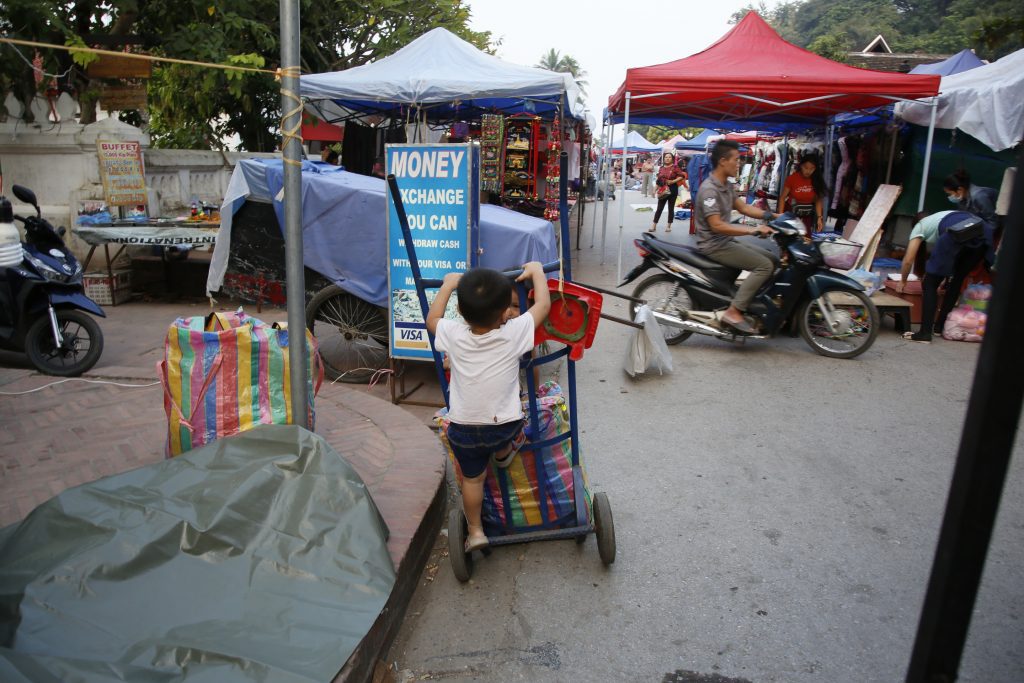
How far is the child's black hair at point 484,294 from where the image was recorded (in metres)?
2.75

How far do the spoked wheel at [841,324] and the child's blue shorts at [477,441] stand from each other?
4.76 meters

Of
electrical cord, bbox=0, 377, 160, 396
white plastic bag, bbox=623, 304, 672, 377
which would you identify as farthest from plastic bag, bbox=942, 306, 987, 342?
electrical cord, bbox=0, 377, 160, 396

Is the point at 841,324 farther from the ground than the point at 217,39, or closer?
closer

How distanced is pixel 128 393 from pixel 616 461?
339 centimetres

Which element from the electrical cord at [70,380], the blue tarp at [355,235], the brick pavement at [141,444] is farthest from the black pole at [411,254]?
the electrical cord at [70,380]

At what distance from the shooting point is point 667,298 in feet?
24.1

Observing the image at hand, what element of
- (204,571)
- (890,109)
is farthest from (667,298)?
(890,109)

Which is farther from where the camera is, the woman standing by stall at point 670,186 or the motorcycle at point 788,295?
the woman standing by stall at point 670,186

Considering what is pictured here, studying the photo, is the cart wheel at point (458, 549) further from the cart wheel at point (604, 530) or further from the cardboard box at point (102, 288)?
the cardboard box at point (102, 288)

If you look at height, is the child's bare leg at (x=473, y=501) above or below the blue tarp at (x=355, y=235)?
below

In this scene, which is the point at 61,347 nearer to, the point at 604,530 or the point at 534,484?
Result: the point at 534,484

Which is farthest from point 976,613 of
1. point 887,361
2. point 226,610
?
point 887,361

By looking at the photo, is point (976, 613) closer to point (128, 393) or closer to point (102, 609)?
point (102, 609)

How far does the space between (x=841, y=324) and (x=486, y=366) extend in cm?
504
